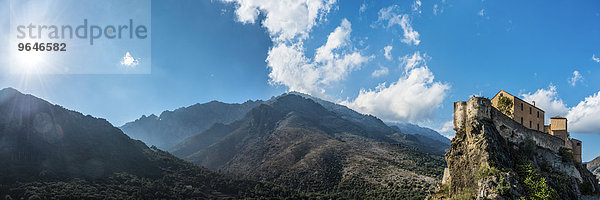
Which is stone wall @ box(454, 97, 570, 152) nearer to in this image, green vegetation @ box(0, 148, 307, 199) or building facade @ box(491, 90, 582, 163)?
building facade @ box(491, 90, 582, 163)

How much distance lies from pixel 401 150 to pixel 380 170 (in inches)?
1246

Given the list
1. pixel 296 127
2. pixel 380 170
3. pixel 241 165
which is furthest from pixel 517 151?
pixel 296 127

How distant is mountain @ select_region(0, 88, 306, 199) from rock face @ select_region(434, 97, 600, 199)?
2092 inches

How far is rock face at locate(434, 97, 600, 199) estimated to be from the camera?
24797 millimetres

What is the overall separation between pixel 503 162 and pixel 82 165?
7990 cm

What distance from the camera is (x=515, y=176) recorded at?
82.4 feet

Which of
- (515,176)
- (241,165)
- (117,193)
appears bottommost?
(241,165)

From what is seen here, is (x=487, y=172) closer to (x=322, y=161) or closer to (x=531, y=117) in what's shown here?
(x=531, y=117)

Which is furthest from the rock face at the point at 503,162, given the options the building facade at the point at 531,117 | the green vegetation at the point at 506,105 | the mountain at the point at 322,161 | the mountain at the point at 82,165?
the mountain at the point at 82,165

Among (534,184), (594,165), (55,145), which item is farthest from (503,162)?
(594,165)

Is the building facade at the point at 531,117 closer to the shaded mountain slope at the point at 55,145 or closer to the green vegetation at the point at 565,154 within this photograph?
the green vegetation at the point at 565,154

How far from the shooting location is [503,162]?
26.3 metres

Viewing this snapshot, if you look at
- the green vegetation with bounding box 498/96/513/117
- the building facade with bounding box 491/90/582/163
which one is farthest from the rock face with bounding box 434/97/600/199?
the green vegetation with bounding box 498/96/513/117

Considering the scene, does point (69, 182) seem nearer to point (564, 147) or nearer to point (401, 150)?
point (564, 147)
